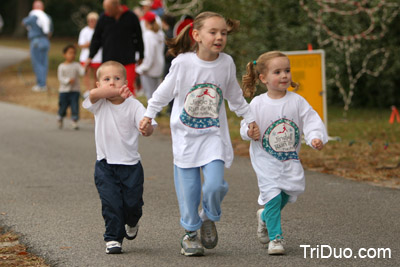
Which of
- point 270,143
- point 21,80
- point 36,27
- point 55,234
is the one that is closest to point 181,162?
point 270,143

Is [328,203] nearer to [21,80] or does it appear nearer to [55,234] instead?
[55,234]

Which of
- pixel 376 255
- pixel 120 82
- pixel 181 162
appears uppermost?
pixel 120 82

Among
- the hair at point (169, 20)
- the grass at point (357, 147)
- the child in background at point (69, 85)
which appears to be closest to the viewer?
the grass at point (357, 147)

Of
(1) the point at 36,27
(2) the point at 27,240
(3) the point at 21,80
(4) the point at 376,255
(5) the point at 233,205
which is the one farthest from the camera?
(3) the point at 21,80

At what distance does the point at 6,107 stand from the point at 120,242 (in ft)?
42.9

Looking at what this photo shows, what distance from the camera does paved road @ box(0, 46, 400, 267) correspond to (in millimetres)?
5449

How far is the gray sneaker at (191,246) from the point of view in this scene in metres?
5.47

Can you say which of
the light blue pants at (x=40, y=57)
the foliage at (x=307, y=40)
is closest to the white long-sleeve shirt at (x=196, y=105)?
the foliage at (x=307, y=40)

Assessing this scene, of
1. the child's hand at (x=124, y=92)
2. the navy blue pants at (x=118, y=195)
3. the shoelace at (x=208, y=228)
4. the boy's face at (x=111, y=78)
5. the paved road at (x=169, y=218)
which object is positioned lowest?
the paved road at (x=169, y=218)

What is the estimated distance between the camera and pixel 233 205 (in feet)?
24.1

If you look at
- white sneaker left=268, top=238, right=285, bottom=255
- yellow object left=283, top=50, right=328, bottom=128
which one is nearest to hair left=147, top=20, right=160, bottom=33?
yellow object left=283, top=50, right=328, bottom=128

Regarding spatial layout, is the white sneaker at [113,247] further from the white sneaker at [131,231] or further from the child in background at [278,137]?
the child in background at [278,137]

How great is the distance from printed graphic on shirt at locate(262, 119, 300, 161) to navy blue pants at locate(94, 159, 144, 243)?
36.7 inches

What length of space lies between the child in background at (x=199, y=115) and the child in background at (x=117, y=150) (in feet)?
0.99
